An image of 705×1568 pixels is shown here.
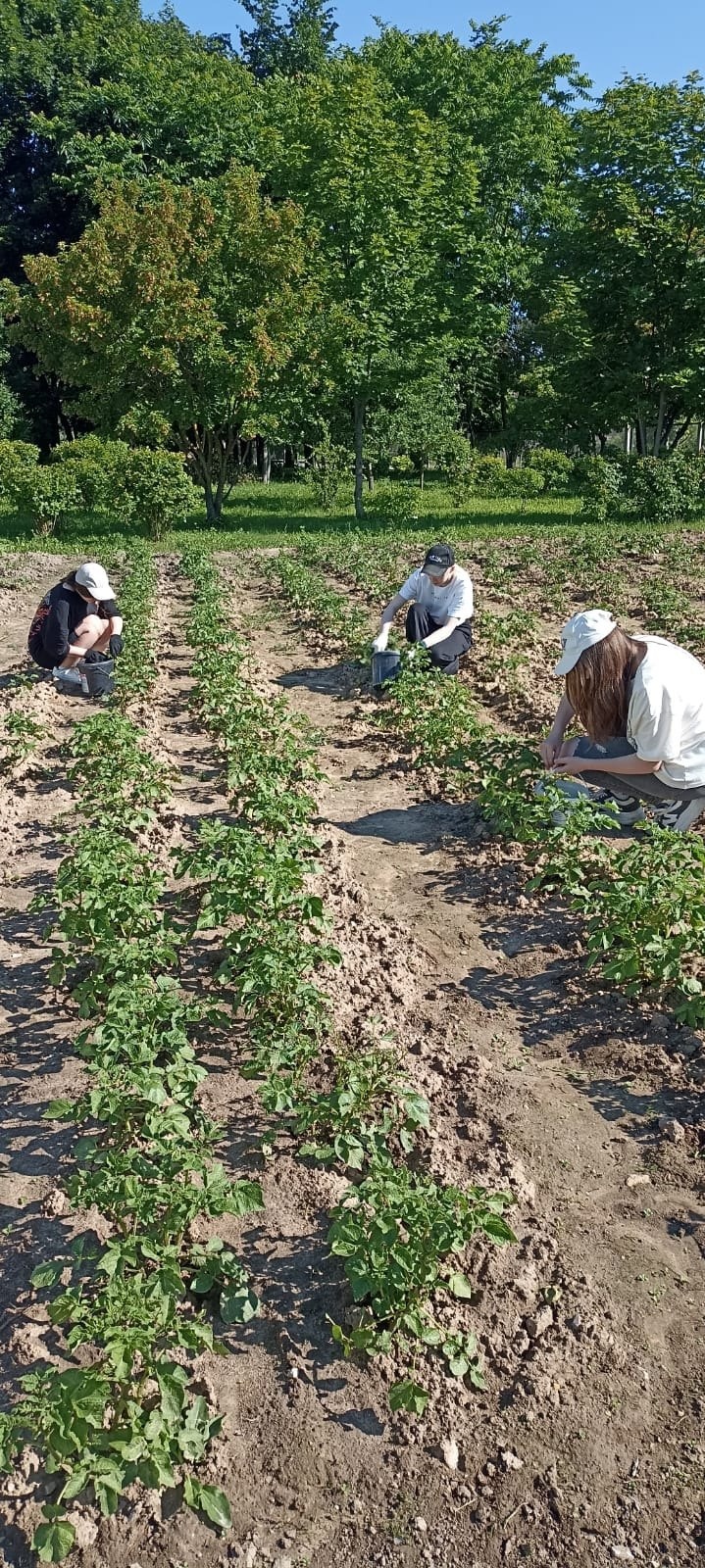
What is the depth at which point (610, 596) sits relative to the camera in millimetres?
11188

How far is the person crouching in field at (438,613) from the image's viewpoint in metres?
7.64

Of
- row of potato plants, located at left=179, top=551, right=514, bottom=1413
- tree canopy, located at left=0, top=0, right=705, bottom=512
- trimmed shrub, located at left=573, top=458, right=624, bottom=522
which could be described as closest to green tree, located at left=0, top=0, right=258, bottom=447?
tree canopy, located at left=0, top=0, right=705, bottom=512

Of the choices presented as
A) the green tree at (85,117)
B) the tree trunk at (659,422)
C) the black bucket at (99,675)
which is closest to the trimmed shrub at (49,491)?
the tree trunk at (659,422)

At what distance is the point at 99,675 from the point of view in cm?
801

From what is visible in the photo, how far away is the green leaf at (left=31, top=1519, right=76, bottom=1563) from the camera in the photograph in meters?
2.18

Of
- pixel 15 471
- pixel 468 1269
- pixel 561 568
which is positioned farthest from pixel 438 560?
pixel 15 471

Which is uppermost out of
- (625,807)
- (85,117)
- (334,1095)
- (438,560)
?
(85,117)

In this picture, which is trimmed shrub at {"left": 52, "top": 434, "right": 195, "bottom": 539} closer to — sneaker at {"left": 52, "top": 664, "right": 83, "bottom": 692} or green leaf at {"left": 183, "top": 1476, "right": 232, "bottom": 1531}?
sneaker at {"left": 52, "top": 664, "right": 83, "bottom": 692}

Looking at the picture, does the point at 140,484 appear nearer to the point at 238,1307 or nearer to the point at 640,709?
the point at 640,709

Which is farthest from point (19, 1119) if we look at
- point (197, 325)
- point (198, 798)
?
point (197, 325)

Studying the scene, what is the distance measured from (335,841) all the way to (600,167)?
15.9 meters

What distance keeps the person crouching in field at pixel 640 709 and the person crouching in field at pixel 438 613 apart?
2815mm

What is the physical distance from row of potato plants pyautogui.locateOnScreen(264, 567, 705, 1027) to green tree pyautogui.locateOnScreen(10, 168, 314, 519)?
1254cm

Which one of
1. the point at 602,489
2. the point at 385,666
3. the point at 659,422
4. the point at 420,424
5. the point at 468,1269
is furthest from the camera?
the point at 420,424
